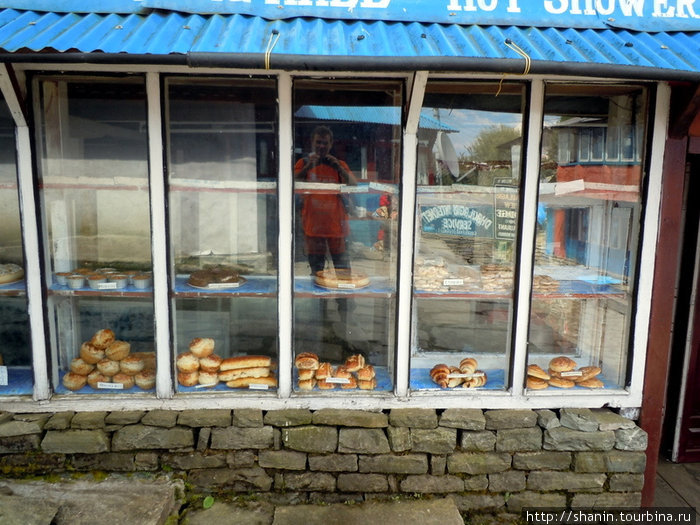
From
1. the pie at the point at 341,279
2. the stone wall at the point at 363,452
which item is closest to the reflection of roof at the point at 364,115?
the pie at the point at 341,279

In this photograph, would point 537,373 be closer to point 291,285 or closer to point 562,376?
point 562,376

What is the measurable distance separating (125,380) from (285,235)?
1.51 m

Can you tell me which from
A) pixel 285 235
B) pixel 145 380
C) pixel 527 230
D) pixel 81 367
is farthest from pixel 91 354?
pixel 527 230

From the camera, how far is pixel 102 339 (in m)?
3.48

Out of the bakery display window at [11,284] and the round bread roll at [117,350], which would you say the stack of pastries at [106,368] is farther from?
the bakery display window at [11,284]

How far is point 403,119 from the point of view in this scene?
305 centimetres

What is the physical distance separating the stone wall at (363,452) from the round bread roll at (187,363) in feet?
0.94

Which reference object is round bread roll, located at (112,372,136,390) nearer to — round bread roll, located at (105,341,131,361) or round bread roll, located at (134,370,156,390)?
round bread roll, located at (134,370,156,390)

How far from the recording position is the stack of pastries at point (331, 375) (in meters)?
3.34

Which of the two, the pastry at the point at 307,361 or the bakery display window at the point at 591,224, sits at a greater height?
the bakery display window at the point at 591,224

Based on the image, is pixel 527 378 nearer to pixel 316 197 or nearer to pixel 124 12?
pixel 316 197

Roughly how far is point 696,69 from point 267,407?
3.20 m

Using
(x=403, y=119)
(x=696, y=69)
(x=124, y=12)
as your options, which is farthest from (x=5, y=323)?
(x=696, y=69)

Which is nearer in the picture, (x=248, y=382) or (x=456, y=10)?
(x=456, y=10)
